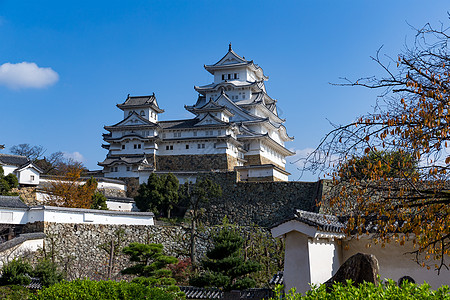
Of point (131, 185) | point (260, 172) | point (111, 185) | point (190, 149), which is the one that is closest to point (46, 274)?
point (111, 185)

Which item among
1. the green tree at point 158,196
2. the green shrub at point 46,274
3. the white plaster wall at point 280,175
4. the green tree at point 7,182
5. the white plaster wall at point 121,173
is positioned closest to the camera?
the green shrub at point 46,274

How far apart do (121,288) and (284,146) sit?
3488 centimetres

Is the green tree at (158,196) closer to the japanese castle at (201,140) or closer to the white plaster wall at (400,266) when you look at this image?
the japanese castle at (201,140)

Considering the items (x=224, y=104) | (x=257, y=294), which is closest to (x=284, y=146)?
(x=224, y=104)

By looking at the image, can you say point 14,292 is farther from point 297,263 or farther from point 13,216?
point 297,263

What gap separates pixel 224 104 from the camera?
38.7 m

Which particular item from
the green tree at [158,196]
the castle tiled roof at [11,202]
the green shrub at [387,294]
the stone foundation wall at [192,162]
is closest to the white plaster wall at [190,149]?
the stone foundation wall at [192,162]

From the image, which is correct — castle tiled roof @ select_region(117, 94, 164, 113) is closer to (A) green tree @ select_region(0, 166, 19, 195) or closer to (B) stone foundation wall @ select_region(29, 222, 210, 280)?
(A) green tree @ select_region(0, 166, 19, 195)

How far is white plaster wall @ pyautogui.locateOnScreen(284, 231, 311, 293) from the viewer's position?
7.37 meters

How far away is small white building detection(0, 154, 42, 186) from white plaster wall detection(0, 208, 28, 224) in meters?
6.80

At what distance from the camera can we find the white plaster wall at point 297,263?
7.37m

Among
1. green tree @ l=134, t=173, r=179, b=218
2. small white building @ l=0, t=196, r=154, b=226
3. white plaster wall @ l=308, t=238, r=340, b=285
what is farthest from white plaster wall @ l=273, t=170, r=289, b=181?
white plaster wall @ l=308, t=238, r=340, b=285

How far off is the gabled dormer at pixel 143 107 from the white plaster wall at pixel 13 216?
55.6 feet

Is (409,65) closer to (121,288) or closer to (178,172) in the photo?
(121,288)
